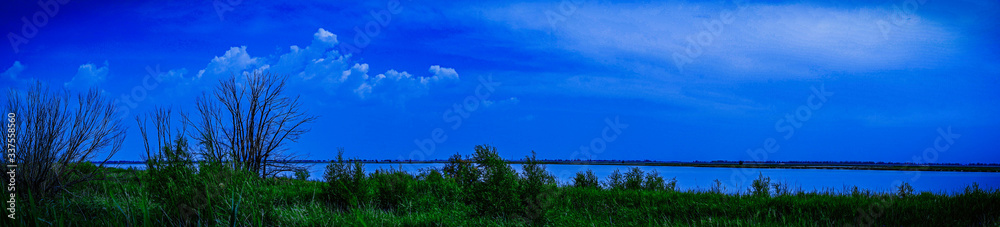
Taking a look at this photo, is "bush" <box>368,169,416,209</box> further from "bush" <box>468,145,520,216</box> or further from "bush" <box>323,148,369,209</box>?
"bush" <box>468,145,520,216</box>

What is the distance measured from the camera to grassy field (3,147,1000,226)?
21.2 feet

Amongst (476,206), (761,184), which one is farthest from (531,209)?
(761,184)

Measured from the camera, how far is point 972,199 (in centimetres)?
899

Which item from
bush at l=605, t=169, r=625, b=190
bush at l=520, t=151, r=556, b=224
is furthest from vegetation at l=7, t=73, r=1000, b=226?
bush at l=605, t=169, r=625, b=190

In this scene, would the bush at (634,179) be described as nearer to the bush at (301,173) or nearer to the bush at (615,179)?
the bush at (615,179)

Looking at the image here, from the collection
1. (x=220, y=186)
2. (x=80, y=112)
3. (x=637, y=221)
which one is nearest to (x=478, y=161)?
(x=637, y=221)

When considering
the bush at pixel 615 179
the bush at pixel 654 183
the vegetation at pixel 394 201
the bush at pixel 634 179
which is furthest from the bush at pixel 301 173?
the bush at pixel 654 183

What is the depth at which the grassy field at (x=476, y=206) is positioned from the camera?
6.46m

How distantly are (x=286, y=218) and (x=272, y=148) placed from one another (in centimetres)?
1023

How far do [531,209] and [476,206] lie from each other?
834mm

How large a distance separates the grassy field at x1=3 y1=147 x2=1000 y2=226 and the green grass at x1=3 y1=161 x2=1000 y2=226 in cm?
2

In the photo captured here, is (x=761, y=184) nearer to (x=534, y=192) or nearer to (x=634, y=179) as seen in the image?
(x=634, y=179)

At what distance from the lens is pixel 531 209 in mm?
7535

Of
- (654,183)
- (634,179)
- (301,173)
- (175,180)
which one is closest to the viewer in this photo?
(175,180)
